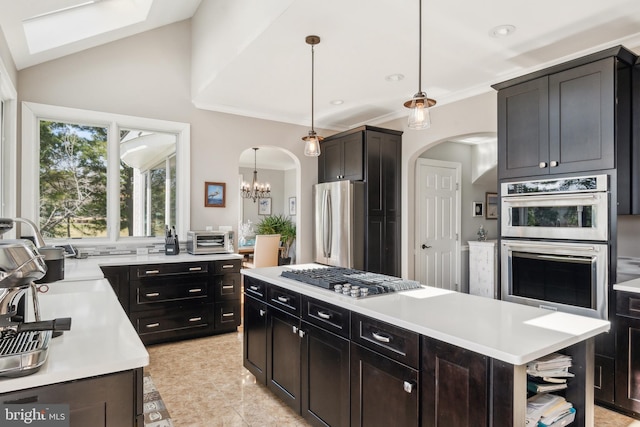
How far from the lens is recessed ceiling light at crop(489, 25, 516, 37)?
2.74 m

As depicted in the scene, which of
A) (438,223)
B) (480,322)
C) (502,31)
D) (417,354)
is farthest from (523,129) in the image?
(438,223)

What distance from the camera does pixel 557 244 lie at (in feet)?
9.20

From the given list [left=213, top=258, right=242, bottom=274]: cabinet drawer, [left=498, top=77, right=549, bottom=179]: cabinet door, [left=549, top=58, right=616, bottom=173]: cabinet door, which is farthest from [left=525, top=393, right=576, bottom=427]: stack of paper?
[left=213, top=258, right=242, bottom=274]: cabinet drawer

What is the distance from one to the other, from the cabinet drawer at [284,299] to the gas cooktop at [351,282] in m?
0.11

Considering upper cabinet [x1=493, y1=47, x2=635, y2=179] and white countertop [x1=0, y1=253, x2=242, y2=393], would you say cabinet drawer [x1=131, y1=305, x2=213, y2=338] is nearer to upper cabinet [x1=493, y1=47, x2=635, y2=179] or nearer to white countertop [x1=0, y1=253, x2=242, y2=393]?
white countertop [x1=0, y1=253, x2=242, y2=393]

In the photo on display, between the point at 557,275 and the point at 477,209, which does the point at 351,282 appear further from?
the point at 477,209

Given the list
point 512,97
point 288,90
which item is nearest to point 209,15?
point 288,90

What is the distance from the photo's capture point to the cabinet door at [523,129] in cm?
291

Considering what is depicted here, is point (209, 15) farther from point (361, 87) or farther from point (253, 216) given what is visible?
point (253, 216)

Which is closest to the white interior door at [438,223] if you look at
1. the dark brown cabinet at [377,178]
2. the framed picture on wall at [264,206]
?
the dark brown cabinet at [377,178]

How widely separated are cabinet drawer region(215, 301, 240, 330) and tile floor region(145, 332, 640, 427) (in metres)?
0.32

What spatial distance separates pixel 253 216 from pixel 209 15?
Answer: 20.9 ft

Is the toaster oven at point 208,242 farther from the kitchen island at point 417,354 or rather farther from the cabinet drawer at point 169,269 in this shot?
the kitchen island at point 417,354

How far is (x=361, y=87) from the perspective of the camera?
13.2 ft
